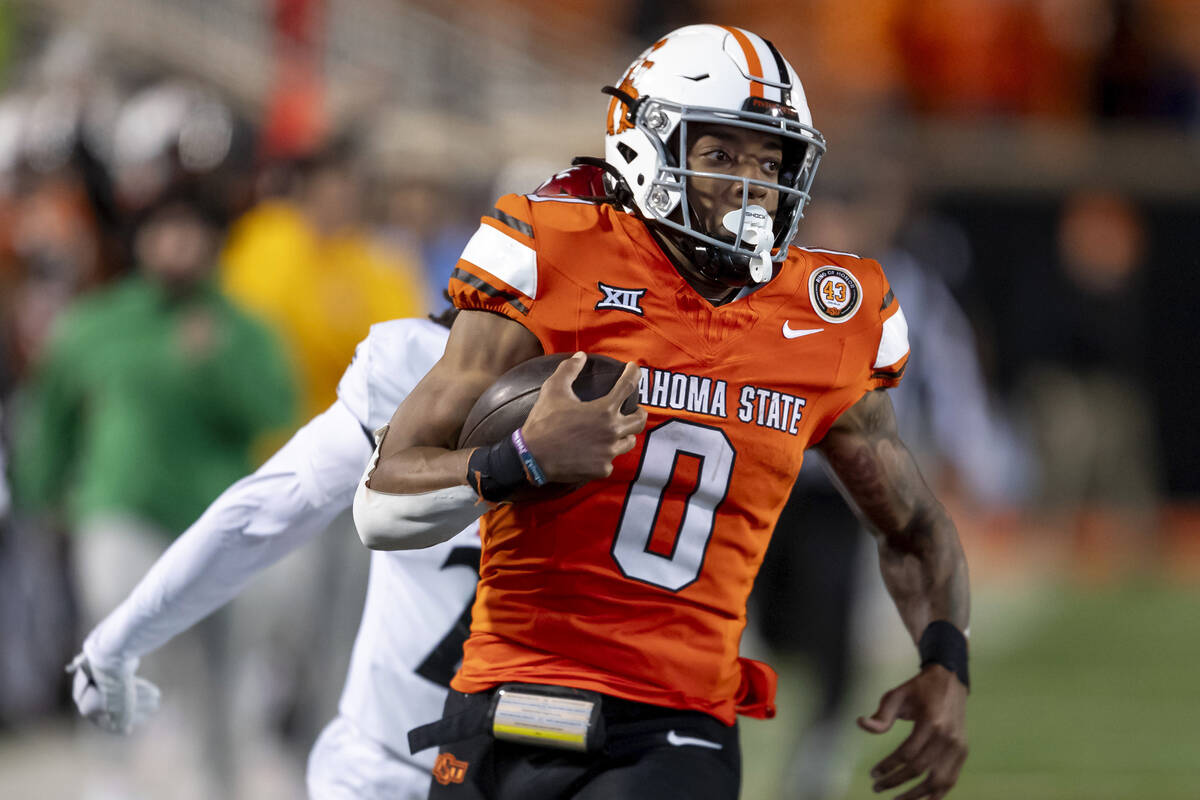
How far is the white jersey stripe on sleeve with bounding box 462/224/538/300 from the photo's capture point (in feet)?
8.59

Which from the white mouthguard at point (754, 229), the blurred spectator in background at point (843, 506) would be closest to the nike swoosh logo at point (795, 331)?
the white mouthguard at point (754, 229)

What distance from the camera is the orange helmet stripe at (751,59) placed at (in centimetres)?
280

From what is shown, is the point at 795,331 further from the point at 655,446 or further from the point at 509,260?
the point at 509,260

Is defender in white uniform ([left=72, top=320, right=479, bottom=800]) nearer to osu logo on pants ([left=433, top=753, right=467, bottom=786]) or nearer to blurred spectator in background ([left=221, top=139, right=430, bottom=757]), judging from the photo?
osu logo on pants ([left=433, top=753, right=467, bottom=786])

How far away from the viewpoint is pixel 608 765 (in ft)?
8.63

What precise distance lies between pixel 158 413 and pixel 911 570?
2.74 meters

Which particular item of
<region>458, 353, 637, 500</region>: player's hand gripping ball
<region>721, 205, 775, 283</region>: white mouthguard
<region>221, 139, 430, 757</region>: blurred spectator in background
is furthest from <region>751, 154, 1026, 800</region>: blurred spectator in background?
<region>458, 353, 637, 500</region>: player's hand gripping ball

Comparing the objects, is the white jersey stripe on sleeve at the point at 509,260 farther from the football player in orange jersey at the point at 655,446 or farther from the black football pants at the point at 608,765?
the black football pants at the point at 608,765

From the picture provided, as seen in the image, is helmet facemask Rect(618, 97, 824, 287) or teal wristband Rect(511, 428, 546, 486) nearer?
teal wristband Rect(511, 428, 546, 486)

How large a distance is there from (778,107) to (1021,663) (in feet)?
21.2

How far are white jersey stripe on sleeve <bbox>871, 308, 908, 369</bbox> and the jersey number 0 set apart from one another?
1.09 ft

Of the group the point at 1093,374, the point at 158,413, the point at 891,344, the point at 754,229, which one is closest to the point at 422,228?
the point at 158,413

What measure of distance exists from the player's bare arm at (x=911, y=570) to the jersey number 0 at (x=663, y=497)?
30cm

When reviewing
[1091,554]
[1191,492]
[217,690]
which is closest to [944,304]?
[217,690]
